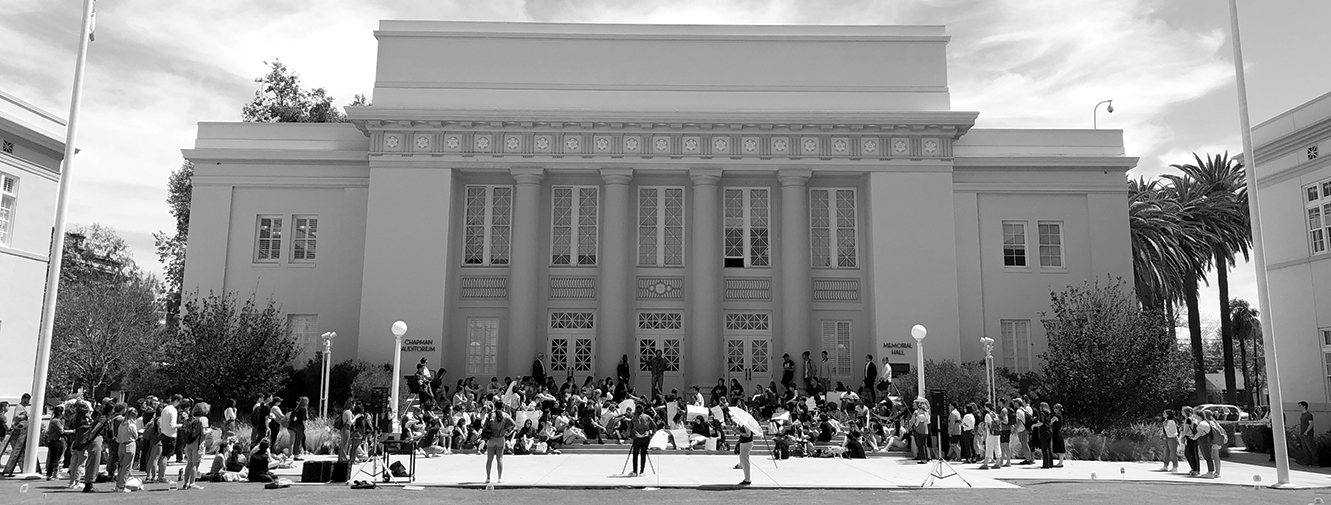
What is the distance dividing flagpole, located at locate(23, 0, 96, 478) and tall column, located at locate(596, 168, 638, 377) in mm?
17912

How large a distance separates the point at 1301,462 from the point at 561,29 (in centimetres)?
2702

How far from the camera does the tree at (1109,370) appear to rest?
84.7 feet

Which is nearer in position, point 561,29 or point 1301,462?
point 1301,462

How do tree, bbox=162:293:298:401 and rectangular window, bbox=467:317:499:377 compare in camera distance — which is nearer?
tree, bbox=162:293:298:401

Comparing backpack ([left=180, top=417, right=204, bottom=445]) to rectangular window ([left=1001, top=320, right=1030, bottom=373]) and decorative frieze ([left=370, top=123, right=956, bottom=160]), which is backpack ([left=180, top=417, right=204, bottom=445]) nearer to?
decorative frieze ([left=370, top=123, right=956, bottom=160])

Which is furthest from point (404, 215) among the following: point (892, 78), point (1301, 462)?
point (1301, 462)

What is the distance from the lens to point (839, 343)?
113ft

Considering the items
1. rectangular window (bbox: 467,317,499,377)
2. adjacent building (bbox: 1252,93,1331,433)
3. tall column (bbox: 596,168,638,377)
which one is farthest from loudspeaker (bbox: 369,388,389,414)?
adjacent building (bbox: 1252,93,1331,433)

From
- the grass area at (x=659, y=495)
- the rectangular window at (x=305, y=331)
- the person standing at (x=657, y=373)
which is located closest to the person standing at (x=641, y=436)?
the grass area at (x=659, y=495)

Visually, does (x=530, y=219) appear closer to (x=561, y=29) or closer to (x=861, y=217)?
(x=561, y=29)

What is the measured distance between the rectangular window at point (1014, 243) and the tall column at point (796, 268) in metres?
7.44

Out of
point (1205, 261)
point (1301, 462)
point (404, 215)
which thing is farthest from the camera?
point (1205, 261)

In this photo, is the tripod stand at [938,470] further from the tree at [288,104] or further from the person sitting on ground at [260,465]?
the tree at [288,104]

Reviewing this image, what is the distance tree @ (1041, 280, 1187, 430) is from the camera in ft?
84.7
